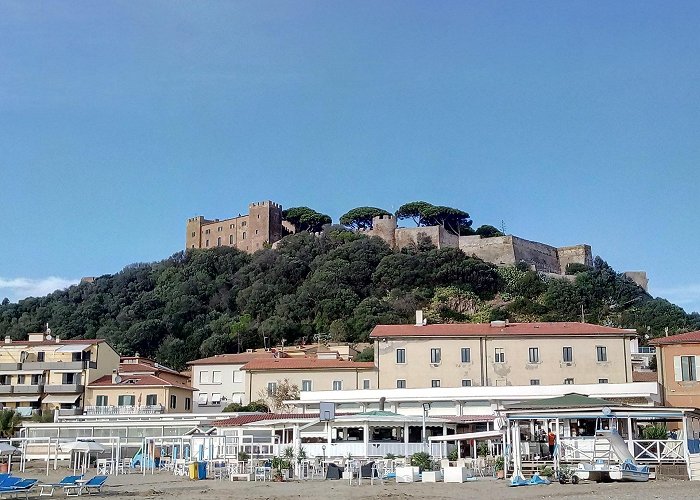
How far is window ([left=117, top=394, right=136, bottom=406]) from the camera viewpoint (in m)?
53.6

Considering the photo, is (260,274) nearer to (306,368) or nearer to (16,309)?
(16,309)

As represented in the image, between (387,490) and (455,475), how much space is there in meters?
3.58

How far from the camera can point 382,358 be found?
4928 centimetres

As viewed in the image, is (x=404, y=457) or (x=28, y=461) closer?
(x=404, y=457)

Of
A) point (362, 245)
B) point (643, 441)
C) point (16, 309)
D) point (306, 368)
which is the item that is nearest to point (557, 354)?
point (306, 368)

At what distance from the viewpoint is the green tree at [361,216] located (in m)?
123

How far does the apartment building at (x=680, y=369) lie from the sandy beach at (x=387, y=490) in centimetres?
1767

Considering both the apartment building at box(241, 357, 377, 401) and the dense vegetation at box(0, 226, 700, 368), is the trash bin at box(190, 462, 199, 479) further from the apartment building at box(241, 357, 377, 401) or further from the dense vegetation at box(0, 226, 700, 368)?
the dense vegetation at box(0, 226, 700, 368)

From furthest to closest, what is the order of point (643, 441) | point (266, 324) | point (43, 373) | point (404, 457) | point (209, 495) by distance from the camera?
point (266, 324)
point (43, 373)
point (404, 457)
point (643, 441)
point (209, 495)

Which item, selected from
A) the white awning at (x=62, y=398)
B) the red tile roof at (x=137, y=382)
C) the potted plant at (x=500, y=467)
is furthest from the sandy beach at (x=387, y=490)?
the white awning at (x=62, y=398)

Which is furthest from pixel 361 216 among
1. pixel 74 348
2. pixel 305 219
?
pixel 74 348

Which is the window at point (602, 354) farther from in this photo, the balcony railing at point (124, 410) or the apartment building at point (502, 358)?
the balcony railing at point (124, 410)

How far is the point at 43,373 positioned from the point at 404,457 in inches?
1375

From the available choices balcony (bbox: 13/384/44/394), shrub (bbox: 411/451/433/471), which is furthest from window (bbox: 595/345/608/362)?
balcony (bbox: 13/384/44/394)
